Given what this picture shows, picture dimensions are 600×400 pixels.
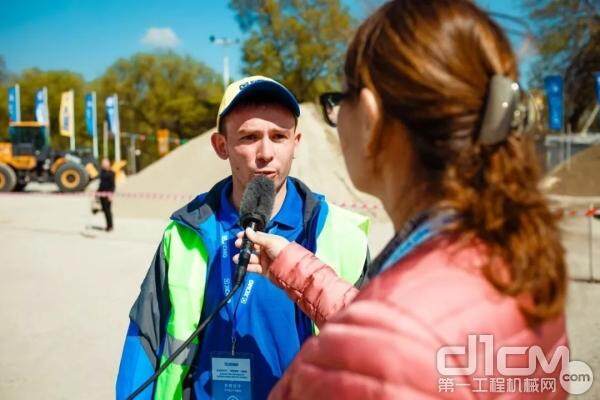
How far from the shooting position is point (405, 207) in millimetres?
964

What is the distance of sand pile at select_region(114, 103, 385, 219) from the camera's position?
605 inches

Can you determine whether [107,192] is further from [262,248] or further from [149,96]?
[149,96]

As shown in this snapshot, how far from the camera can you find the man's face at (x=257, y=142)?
6.66 feet

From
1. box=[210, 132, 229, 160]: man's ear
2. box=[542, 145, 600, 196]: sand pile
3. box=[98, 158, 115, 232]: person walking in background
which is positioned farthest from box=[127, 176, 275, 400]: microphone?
box=[542, 145, 600, 196]: sand pile

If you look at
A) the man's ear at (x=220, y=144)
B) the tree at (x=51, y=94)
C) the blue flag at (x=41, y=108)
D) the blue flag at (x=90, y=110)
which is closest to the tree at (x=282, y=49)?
the blue flag at (x=90, y=110)

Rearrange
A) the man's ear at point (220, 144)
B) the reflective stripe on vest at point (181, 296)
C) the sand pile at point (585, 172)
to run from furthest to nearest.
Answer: the sand pile at point (585, 172) → the man's ear at point (220, 144) → the reflective stripe on vest at point (181, 296)

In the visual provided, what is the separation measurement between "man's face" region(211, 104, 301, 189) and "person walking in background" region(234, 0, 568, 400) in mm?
1030

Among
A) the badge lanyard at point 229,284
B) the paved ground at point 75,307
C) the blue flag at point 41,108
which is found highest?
the blue flag at point 41,108

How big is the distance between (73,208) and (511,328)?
731 inches

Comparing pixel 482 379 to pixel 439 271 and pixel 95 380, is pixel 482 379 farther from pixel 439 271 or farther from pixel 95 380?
pixel 95 380

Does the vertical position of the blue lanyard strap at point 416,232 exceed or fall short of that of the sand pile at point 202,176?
it exceeds it

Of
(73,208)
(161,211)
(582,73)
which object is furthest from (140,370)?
(582,73)

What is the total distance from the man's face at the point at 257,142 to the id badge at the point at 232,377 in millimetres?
618

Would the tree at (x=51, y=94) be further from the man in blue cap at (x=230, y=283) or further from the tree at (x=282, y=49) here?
the man in blue cap at (x=230, y=283)
